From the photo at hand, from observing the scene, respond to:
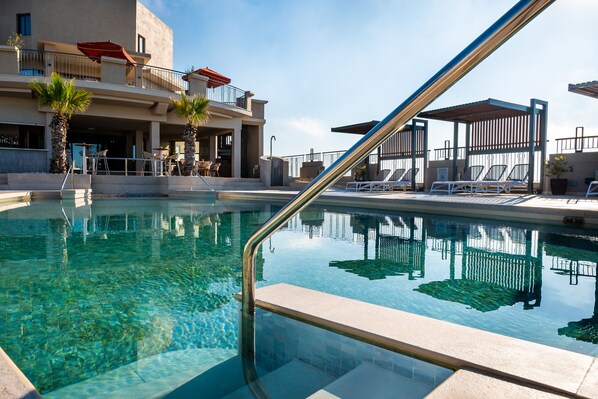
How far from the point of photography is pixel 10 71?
51.2 ft

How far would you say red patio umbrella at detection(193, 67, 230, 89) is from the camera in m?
19.9

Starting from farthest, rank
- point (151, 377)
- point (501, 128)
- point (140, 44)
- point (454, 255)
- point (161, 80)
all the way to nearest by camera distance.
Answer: point (140, 44) < point (161, 80) < point (501, 128) < point (454, 255) < point (151, 377)

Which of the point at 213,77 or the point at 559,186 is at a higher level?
the point at 213,77

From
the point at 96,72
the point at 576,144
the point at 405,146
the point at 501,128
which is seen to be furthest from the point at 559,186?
the point at 96,72

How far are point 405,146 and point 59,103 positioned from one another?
1328 cm

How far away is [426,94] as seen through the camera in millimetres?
1200

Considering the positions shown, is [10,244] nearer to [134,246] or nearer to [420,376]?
[134,246]

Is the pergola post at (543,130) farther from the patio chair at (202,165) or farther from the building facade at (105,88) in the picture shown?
the building facade at (105,88)

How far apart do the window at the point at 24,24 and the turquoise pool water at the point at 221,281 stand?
17.9 m

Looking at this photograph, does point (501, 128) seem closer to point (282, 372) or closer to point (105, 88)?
point (282, 372)

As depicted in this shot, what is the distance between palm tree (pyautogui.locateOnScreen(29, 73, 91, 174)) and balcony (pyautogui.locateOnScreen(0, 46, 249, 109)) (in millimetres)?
2411

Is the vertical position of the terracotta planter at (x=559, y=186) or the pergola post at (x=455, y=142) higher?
the pergola post at (x=455, y=142)

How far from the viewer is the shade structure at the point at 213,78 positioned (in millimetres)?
19888

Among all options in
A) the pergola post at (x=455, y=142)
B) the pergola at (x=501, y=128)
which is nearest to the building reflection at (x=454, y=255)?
the pergola at (x=501, y=128)
